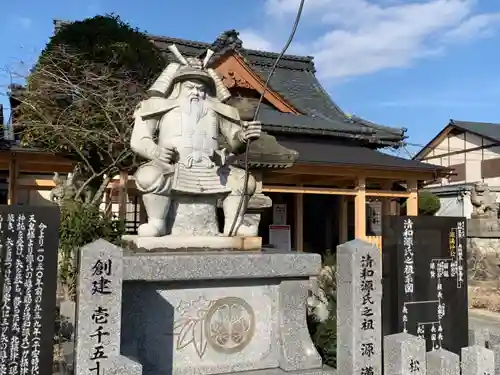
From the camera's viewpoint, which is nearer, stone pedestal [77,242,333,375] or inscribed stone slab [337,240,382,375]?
stone pedestal [77,242,333,375]

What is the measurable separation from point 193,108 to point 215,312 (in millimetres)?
1797

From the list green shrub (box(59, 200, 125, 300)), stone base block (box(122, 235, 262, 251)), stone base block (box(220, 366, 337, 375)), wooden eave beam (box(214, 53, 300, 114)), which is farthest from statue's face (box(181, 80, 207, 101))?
wooden eave beam (box(214, 53, 300, 114))

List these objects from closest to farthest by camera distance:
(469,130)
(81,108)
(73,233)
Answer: (73,233) < (81,108) < (469,130)

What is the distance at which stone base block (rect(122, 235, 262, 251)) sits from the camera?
3.92m

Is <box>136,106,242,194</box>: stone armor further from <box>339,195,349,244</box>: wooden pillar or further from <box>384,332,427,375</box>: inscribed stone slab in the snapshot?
<box>339,195,349,244</box>: wooden pillar

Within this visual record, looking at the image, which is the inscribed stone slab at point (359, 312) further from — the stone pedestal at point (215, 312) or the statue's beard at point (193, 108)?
the statue's beard at point (193, 108)

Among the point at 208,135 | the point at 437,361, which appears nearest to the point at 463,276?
the point at 437,361

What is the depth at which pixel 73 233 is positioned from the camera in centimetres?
779

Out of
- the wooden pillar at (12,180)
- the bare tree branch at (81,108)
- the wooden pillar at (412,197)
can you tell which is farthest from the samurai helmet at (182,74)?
the wooden pillar at (412,197)

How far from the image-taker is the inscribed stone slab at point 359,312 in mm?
3807

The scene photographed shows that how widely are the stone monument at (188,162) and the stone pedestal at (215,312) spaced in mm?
401

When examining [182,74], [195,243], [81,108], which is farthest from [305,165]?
[195,243]

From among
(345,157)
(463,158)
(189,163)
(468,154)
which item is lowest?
(189,163)

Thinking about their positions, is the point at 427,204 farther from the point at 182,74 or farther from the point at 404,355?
the point at 182,74
